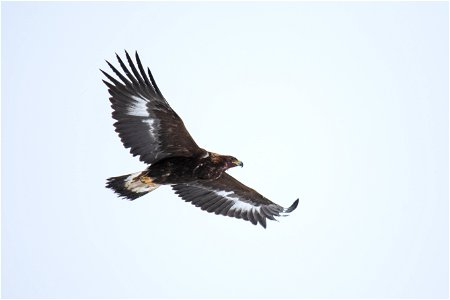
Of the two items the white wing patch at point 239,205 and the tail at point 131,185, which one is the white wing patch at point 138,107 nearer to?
the tail at point 131,185

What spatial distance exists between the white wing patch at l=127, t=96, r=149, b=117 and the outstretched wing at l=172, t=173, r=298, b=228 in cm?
228

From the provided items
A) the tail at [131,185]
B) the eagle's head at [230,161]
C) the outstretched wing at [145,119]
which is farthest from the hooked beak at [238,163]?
the tail at [131,185]

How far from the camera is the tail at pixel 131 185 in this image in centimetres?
1388

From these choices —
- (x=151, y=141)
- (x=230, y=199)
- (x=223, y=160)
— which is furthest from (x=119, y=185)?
(x=230, y=199)

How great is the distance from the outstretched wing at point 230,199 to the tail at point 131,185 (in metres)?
1.42

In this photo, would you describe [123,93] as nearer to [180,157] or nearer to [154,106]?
[154,106]

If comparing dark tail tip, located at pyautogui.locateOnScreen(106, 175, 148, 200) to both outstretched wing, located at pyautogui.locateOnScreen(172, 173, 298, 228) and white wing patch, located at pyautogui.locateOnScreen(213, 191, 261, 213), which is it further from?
white wing patch, located at pyautogui.locateOnScreen(213, 191, 261, 213)

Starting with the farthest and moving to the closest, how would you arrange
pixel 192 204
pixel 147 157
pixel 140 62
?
pixel 192 204 < pixel 147 157 < pixel 140 62

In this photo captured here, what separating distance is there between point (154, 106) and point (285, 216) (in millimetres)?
3500

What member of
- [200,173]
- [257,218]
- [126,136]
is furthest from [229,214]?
[126,136]

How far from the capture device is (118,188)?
1398 cm

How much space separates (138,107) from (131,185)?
134 centimetres

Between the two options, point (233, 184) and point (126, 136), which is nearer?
point (126, 136)

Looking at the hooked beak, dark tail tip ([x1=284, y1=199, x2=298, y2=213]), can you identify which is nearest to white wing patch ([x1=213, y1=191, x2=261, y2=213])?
dark tail tip ([x1=284, y1=199, x2=298, y2=213])
